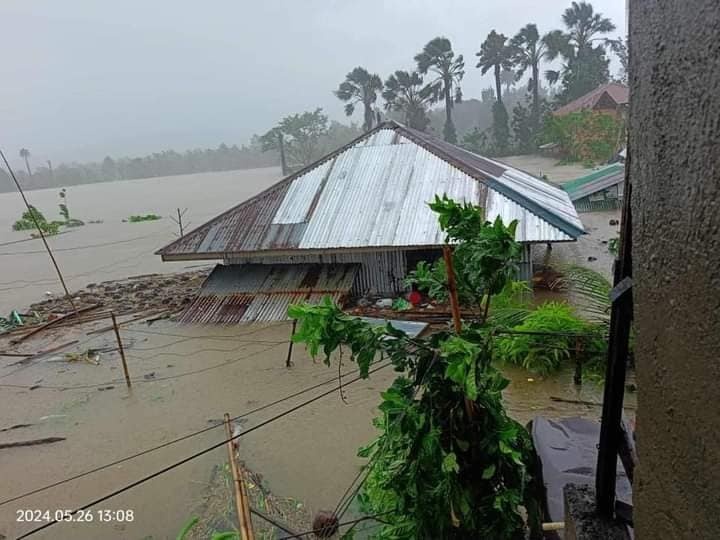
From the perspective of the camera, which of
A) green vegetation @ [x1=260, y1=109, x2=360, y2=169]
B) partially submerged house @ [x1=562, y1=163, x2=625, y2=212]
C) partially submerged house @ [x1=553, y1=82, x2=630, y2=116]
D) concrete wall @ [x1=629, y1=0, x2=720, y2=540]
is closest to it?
concrete wall @ [x1=629, y1=0, x2=720, y2=540]

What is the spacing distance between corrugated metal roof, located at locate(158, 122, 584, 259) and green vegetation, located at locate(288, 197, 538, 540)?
25.8ft

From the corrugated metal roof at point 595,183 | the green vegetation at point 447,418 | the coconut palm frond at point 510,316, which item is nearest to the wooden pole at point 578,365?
the coconut palm frond at point 510,316

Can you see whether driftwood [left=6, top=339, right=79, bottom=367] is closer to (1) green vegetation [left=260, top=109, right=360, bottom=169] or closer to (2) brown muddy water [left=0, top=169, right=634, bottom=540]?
(2) brown muddy water [left=0, top=169, right=634, bottom=540]

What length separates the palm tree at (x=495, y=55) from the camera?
45.1 m

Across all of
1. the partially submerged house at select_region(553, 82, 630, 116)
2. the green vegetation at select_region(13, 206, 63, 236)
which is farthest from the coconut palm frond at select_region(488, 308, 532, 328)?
the partially submerged house at select_region(553, 82, 630, 116)

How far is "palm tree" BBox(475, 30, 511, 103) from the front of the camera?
1775 inches

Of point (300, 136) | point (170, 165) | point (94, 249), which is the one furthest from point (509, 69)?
point (170, 165)

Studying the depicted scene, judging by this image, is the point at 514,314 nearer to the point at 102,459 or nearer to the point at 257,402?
the point at 257,402

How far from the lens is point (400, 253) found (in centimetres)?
1206

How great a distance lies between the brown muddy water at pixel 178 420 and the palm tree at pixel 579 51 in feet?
140

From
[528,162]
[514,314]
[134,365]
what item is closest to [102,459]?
[134,365]

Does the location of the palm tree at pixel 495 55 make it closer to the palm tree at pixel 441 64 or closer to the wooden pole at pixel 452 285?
the palm tree at pixel 441 64

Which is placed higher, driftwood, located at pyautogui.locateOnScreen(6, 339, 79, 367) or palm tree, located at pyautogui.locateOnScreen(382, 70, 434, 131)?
palm tree, located at pyautogui.locateOnScreen(382, 70, 434, 131)

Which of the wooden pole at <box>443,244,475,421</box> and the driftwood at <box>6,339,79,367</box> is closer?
the wooden pole at <box>443,244,475,421</box>
